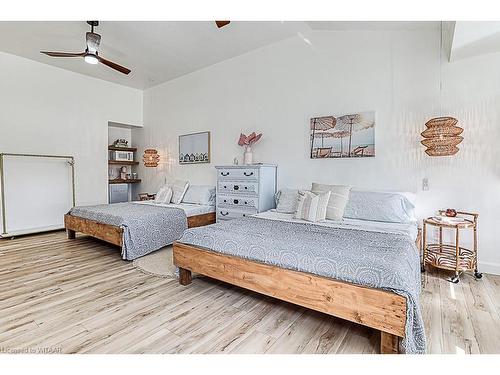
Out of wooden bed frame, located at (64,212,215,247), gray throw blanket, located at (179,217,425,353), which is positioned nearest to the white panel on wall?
wooden bed frame, located at (64,212,215,247)

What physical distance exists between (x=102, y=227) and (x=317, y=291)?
10.0ft

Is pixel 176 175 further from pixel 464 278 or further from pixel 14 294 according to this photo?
pixel 464 278

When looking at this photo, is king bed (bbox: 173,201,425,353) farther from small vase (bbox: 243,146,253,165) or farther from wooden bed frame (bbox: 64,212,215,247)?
small vase (bbox: 243,146,253,165)

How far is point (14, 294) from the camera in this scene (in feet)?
7.84

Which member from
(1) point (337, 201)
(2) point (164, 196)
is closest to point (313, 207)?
(1) point (337, 201)

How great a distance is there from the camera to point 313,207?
3.00m

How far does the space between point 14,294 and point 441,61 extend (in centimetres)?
480

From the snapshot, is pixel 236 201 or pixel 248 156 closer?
pixel 236 201

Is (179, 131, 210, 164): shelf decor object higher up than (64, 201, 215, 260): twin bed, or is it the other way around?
(179, 131, 210, 164): shelf decor object

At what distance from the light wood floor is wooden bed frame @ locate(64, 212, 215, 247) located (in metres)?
0.56

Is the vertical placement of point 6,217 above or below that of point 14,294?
above

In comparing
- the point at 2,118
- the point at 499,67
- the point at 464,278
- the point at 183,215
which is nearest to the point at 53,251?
the point at 183,215

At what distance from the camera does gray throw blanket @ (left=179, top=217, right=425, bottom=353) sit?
4.97 ft

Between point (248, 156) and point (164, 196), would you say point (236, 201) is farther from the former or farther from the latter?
point (164, 196)
